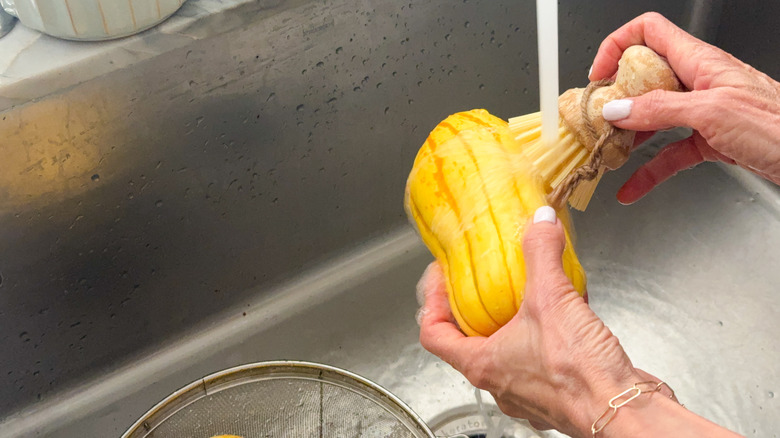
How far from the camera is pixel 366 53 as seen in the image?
96 centimetres

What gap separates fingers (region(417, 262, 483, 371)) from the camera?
664mm

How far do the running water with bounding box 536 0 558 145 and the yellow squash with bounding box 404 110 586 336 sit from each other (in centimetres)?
5

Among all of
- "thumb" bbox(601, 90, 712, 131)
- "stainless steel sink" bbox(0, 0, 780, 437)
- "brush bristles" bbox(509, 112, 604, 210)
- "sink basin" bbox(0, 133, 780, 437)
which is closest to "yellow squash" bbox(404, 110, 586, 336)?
"brush bristles" bbox(509, 112, 604, 210)

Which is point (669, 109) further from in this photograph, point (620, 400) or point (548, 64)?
point (620, 400)

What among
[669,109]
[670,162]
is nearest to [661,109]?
[669,109]

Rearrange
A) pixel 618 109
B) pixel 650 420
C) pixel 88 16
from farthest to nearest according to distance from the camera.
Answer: pixel 88 16 → pixel 618 109 → pixel 650 420

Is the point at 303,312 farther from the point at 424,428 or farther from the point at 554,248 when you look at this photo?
the point at 554,248

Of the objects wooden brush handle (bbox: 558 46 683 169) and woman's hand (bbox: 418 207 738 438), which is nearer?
woman's hand (bbox: 418 207 738 438)

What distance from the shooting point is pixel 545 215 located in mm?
640

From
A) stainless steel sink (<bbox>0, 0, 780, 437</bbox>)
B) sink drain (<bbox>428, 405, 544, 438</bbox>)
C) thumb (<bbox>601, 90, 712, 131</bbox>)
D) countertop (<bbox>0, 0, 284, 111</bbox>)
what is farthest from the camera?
sink drain (<bbox>428, 405, 544, 438</bbox>)

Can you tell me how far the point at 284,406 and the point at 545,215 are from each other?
1.41 ft

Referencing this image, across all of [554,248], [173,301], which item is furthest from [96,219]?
[554,248]

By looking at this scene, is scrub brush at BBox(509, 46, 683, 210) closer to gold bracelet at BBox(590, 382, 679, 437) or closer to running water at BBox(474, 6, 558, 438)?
running water at BBox(474, 6, 558, 438)

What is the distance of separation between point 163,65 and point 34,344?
1.40ft
